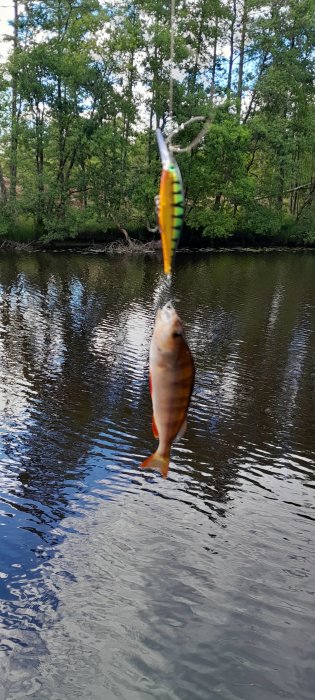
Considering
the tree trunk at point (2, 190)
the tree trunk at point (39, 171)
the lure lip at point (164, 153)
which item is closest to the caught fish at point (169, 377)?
the lure lip at point (164, 153)

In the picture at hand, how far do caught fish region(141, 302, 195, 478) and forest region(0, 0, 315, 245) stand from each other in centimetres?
3946

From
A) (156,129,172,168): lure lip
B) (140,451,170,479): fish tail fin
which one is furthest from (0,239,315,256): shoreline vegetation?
(156,129,172,168): lure lip

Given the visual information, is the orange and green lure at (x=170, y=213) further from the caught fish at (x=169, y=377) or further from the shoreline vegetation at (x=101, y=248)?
the shoreline vegetation at (x=101, y=248)

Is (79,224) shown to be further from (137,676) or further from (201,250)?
(137,676)

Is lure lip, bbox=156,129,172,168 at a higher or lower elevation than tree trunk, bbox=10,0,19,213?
lower

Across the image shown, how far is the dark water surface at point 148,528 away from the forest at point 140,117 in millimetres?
27656

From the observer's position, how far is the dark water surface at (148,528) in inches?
248

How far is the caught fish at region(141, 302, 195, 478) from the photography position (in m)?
2.16

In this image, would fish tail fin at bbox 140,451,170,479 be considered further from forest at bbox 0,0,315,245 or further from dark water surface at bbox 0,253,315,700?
forest at bbox 0,0,315,245

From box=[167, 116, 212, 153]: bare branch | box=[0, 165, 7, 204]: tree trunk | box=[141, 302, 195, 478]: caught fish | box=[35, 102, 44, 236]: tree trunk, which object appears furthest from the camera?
box=[35, 102, 44, 236]: tree trunk

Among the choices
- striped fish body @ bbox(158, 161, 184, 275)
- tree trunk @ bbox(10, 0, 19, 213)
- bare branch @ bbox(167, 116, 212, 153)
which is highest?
tree trunk @ bbox(10, 0, 19, 213)

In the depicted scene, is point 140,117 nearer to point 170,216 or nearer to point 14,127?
point 14,127

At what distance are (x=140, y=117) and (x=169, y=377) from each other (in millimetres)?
46934

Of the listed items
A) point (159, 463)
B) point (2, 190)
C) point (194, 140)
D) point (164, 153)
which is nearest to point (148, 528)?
point (159, 463)
